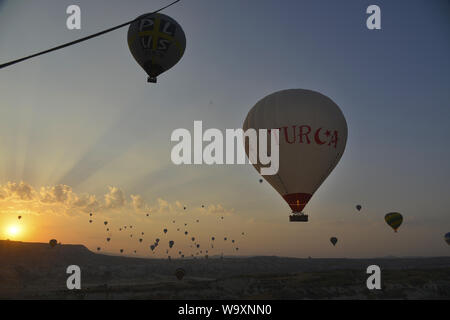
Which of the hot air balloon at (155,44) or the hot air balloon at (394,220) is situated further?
the hot air balloon at (394,220)

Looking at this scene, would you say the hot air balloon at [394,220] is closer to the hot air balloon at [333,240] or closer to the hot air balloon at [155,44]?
the hot air balloon at [333,240]

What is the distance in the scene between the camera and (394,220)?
5581cm

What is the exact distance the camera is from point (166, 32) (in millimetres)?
27656

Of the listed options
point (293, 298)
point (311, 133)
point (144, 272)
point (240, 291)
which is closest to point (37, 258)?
point (144, 272)

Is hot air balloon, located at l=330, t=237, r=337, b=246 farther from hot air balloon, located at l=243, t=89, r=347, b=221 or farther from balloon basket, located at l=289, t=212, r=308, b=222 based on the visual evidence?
balloon basket, located at l=289, t=212, r=308, b=222

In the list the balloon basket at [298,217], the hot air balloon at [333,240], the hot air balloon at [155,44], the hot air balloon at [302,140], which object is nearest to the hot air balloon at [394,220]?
the hot air balloon at [333,240]

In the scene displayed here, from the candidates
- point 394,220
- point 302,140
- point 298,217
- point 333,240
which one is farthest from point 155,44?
point 333,240

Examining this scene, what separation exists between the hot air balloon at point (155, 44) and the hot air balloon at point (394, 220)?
146 ft

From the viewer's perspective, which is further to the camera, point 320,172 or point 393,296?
point 393,296

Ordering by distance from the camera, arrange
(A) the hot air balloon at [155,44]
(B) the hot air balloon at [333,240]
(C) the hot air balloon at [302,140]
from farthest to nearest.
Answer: (B) the hot air balloon at [333,240] → (C) the hot air balloon at [302,140] → (A) the hot air balloon at [155,44]

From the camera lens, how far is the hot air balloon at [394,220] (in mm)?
55156

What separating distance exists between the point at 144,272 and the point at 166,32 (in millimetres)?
96586

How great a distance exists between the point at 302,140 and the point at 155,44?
14.0 meters
